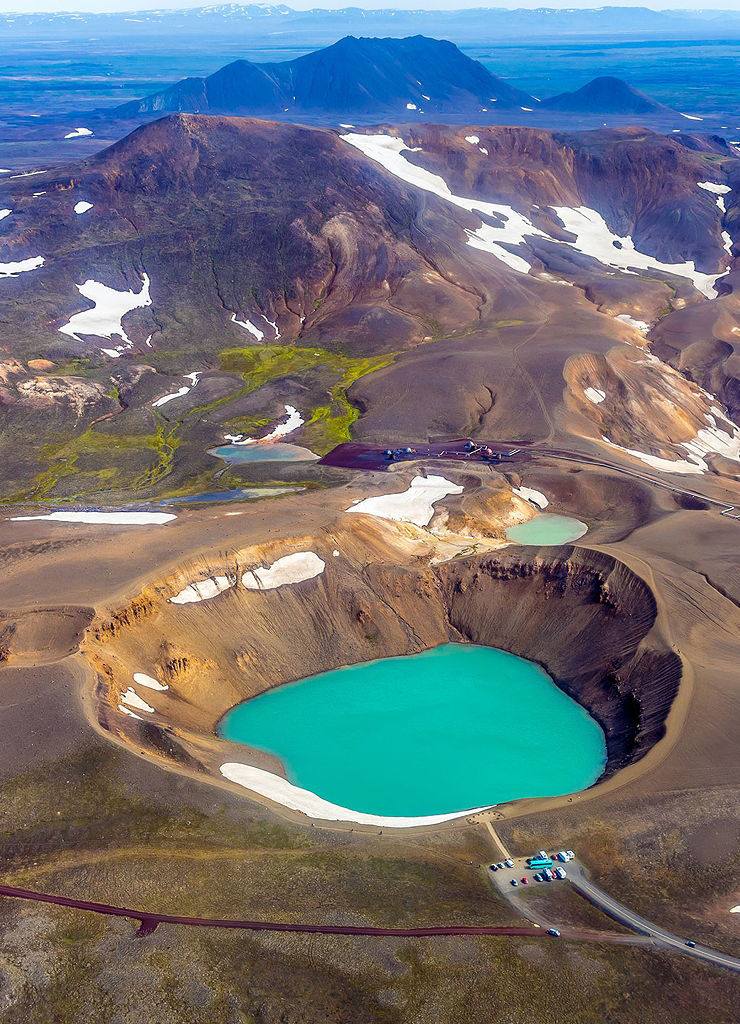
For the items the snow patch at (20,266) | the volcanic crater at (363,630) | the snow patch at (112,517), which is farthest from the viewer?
the snow patch at (20,266)

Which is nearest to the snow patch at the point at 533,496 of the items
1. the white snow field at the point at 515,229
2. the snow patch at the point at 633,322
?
the snow patch at the point at 633,322

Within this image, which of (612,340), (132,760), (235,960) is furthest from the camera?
(612,340)

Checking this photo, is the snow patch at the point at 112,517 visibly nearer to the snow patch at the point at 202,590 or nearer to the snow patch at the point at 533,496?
the snow patch at the point at 202,590

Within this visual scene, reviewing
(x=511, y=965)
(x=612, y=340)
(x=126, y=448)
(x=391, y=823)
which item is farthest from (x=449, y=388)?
(x=511, y=965)

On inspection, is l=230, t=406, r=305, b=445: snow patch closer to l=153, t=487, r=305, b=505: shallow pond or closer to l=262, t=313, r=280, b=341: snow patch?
l=153, t=487, r=305, b=505: shallow pond

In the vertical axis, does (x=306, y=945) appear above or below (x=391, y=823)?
above

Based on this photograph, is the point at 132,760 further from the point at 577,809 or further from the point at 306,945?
the point at 577,809

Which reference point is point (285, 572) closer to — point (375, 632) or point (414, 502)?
point (375, 632)

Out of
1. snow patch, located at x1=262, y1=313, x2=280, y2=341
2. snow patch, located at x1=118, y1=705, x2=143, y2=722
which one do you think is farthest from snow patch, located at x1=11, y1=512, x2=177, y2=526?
snow patch, located at x1=262, y1=313, x2=280, y2=341
